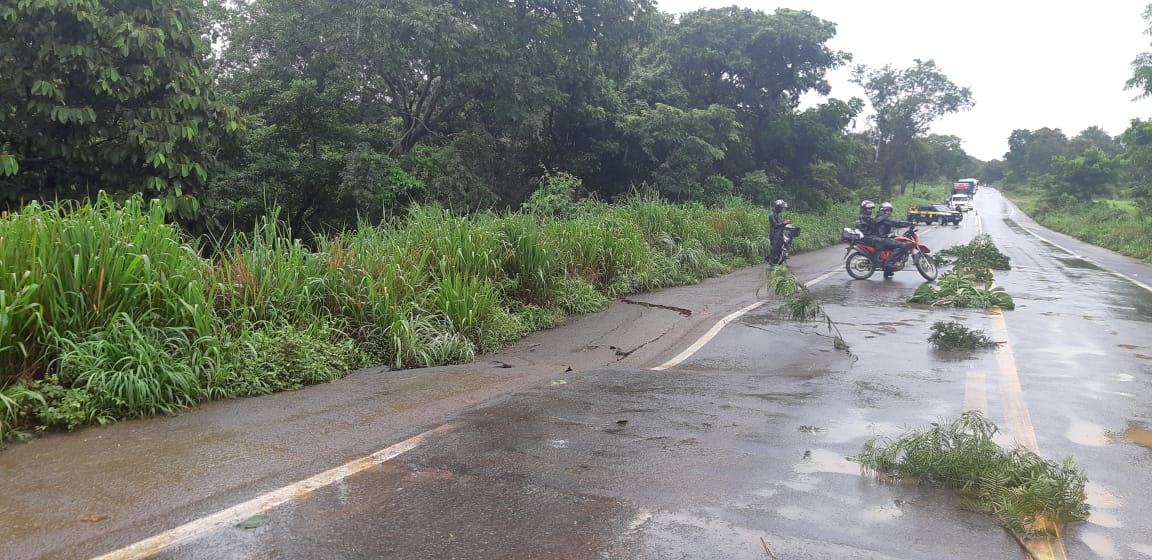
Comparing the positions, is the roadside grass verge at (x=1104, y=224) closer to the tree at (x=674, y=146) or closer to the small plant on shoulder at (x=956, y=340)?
the tree at (x=674, y=146)

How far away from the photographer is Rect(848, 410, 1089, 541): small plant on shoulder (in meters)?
3.76

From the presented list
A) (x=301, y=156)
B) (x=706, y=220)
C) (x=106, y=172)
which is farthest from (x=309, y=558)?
(x=706, y=220)

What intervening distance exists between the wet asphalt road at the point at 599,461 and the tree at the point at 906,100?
6269 centimetres

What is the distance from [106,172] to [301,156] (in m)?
7.16

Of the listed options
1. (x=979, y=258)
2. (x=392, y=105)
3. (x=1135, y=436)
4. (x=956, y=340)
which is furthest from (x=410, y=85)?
(x=1135, y=436)

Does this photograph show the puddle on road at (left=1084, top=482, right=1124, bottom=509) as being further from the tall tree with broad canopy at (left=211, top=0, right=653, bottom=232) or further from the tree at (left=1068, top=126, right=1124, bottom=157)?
the tree at (left=1068, top=126, right=1124, bottom=157)

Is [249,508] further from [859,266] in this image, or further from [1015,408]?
[859,266]

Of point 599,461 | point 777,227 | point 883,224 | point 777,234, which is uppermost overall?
point 883,224

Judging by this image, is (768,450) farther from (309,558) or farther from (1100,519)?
(309,558)

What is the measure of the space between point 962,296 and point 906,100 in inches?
2426

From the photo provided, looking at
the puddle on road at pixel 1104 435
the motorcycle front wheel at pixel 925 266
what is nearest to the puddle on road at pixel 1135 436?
the puddle on road at pixel 1104 435

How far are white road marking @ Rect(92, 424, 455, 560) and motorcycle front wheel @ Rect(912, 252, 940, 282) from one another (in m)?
12.8

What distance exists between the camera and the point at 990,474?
13.6 feet

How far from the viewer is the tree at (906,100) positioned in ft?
217
